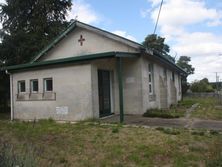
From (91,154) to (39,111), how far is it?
23.9 feet

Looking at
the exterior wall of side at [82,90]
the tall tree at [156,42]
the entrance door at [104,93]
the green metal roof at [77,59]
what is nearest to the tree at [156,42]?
the tall tree at [156,42]

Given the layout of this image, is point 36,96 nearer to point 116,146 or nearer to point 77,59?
point 77,59

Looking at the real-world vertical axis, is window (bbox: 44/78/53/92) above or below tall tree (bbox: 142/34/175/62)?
below

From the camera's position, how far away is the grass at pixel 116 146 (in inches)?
241

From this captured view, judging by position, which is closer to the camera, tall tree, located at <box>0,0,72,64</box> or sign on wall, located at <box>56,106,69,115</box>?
sign on wall, located at <box>56,106,69,115</box>

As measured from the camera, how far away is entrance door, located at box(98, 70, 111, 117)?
13.1 m

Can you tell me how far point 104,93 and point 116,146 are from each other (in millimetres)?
6339

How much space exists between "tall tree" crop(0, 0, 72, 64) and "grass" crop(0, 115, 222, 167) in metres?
13.1

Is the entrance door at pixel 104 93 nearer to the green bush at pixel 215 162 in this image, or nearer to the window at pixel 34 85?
the window at pixel 34 85

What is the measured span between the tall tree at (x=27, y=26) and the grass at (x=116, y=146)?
13100 millimetres

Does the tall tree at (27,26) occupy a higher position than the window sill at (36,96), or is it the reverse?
the tall tree at (27,26)

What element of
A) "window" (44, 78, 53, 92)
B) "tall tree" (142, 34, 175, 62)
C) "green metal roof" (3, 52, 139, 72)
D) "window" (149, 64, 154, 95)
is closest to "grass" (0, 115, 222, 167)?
"green metal roof" (3, 52, 139, 72)

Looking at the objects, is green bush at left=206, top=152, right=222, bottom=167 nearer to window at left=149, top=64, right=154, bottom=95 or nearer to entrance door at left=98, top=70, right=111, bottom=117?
entrance door at left=98, top=70, right=111, bottom=117

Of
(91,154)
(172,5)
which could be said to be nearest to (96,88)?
(172,5)
